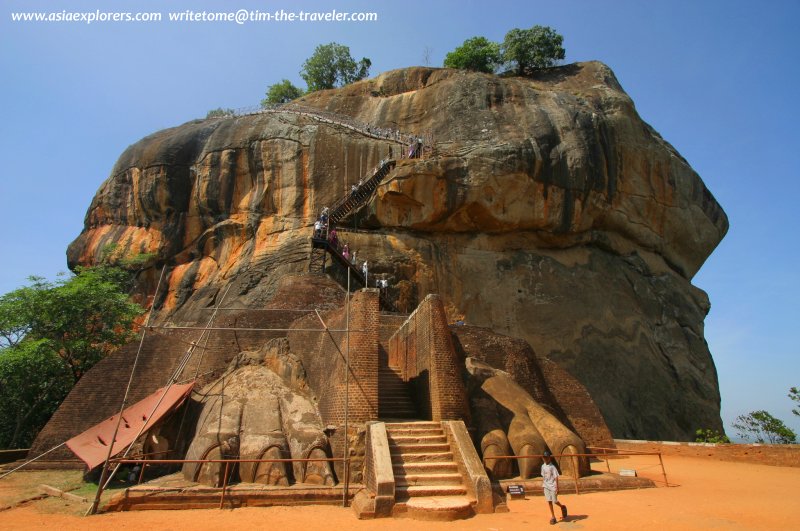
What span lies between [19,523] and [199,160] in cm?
2270

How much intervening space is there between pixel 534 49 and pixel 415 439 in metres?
35.1

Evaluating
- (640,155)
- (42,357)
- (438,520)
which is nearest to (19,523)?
(438,520)

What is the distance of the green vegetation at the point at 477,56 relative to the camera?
39.5m

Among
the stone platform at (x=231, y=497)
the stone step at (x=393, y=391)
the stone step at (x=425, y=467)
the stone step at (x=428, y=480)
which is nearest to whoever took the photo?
the stone platform at (x=231, y=497)

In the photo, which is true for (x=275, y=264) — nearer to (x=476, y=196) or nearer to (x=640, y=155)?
(x=476, y=196)

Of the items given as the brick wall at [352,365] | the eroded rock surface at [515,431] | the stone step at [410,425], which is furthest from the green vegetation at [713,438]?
the brick wall at [352,365]

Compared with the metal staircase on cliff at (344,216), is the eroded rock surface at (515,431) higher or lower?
lower

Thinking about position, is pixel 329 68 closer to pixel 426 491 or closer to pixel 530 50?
pixel 530 50

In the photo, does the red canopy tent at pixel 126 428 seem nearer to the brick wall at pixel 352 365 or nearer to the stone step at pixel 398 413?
the brick wall at pixel 352 365

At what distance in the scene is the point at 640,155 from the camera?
93.3 feet

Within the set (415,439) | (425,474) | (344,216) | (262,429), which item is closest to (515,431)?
(415,439)

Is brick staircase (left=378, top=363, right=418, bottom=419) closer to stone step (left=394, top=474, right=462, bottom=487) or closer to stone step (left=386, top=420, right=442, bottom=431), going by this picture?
stone step (left=386, top=420, right=442, bottom=431)

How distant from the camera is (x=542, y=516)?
725 centimetres

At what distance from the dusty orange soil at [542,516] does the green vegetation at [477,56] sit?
1422 inches
